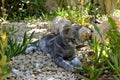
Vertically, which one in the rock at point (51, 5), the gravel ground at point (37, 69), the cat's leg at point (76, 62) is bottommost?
the gravel ground at point (37, 69)

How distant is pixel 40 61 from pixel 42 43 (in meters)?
0.34

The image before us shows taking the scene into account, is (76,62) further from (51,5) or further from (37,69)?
(51,5)

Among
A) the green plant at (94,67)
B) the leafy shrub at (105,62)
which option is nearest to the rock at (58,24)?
the leafy shrub at (105,62)

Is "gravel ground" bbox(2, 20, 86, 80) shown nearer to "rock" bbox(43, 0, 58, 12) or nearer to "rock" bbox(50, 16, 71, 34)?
Answer: "rock" bbox(50, 16, 71, 34)

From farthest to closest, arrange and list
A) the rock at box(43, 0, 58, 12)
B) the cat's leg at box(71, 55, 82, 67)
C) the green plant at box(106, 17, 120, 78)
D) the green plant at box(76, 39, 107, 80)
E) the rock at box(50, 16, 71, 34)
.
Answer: the rock at box(43, 0, 58, 12), the rock at box(50, 16, 71, 34), the cat's leg at box(71, 55, 82, 67), the green plant at box(106, 17, 120, 78), the green plant at box(76, 39, 107, 80)

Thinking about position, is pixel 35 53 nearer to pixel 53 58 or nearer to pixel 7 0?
pixel 53 58

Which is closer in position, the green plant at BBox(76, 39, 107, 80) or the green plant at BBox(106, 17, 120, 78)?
the green plant at BBox(76, 39, 107, 80)

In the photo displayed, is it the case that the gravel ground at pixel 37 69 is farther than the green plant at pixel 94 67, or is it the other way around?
the gravel ground at pixel 37 69

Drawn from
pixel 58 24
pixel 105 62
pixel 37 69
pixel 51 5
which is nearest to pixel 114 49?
pixel 105 62

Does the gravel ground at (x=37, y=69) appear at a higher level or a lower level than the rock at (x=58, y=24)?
lower

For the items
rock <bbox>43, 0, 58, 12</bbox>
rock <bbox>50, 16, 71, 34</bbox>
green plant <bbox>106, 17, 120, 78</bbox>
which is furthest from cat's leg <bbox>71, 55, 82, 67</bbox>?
rock <bbox>43, 0, 58, 12</bbox>

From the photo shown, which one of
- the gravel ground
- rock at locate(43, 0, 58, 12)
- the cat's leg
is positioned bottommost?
the gravel ground

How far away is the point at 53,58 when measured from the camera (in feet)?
11.9

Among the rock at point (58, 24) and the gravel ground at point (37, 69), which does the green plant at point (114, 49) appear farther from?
the rock at point (58, 24)
